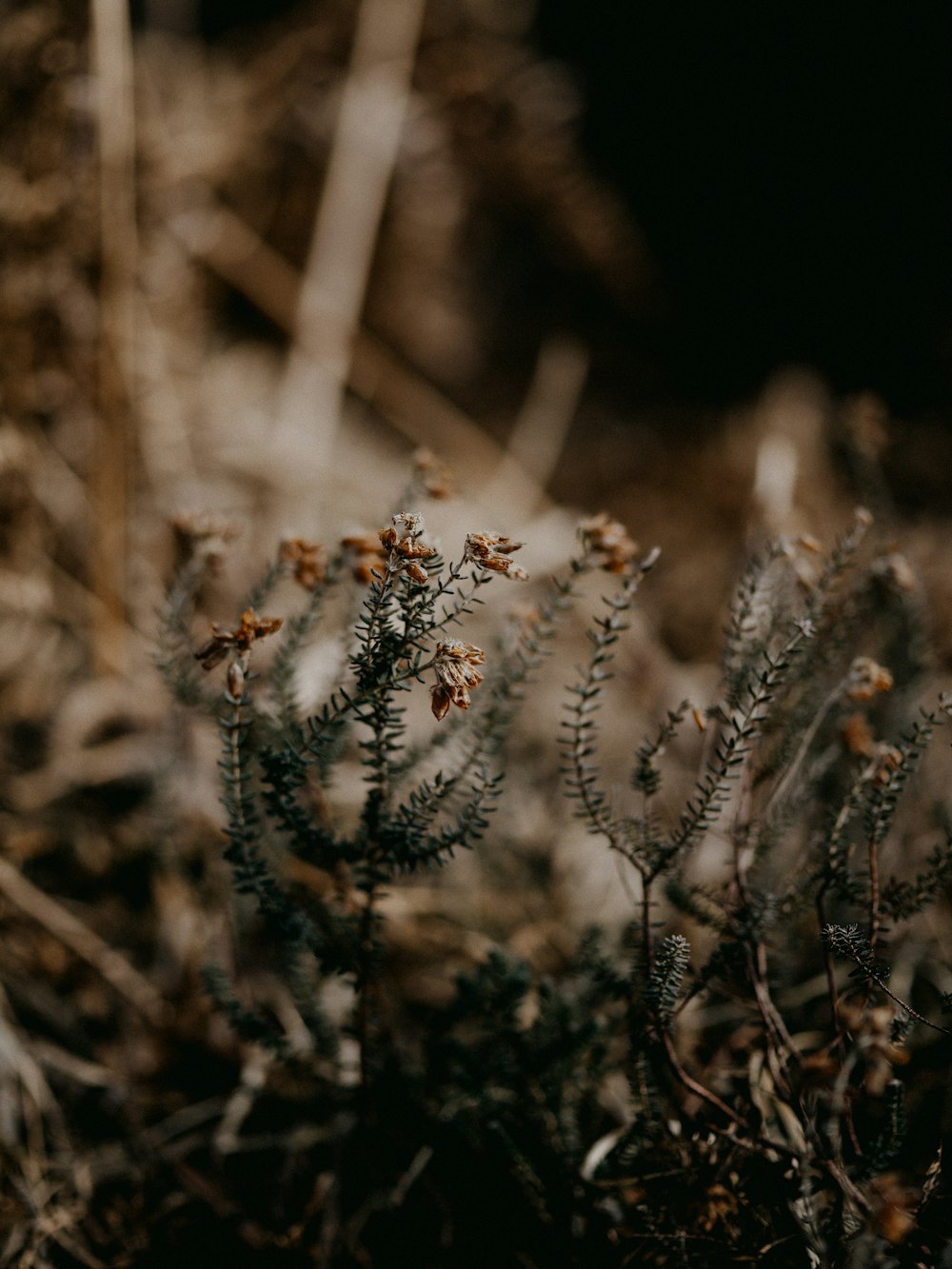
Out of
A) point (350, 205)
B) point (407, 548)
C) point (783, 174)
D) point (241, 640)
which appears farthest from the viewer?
point (783, 174)

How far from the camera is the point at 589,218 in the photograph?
3.62 m

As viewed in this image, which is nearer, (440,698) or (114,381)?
(440,698)

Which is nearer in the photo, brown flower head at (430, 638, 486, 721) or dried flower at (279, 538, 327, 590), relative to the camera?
brown flower head at (430, 638, 486, 721)

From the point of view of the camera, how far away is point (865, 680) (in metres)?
1.08

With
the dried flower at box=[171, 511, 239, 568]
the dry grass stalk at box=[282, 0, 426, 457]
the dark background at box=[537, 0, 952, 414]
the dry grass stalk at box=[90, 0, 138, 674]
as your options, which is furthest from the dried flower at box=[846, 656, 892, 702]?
the dark background at box=[537, 0, 952, 414]

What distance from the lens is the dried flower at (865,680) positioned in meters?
1.04

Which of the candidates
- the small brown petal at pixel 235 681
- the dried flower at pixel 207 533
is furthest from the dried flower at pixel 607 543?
the dried flower at pixel 207 533

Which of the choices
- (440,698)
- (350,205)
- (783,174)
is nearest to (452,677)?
(440,698)

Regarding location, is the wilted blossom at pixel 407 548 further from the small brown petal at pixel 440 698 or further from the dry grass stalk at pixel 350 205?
the dry grass stalk at pixel 350 205

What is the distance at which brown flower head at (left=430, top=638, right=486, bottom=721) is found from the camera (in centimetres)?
78

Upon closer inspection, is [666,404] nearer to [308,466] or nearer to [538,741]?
[308,466]

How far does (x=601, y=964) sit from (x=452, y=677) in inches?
22.7

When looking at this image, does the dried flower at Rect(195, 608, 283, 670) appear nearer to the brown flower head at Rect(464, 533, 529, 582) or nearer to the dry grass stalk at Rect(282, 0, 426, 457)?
the brown flower head at Rect(464, 533, 529, 582)

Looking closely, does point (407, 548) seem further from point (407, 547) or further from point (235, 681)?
point (235, 681)
